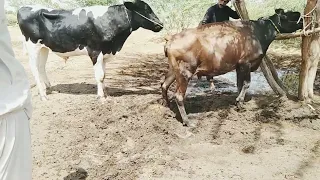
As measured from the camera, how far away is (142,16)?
7867 millimetres

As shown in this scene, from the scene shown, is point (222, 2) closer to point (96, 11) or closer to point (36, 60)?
point (96, 11)

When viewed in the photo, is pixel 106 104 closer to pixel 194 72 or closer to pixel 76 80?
pixel 194 72

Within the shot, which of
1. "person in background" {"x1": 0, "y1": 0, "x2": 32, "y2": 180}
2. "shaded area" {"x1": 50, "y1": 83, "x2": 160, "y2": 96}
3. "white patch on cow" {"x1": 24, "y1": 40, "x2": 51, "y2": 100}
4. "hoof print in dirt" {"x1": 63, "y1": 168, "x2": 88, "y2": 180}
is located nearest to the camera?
"person in background" {"x1": 0, "y1": 0, "x2": 32, "y2": 180}

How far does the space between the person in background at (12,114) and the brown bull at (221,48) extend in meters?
4.15

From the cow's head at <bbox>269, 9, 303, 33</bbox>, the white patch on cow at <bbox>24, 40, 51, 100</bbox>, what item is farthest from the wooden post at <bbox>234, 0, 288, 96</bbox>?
the white patch on cow at <bbox>24, 40, 51, 100</bbox>

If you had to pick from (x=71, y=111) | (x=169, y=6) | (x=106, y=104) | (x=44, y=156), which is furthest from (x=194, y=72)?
(x=169, y=6)

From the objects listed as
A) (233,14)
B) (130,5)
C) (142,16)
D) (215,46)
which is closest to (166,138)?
(215,46)

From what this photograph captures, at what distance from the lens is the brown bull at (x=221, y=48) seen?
6.81 metres

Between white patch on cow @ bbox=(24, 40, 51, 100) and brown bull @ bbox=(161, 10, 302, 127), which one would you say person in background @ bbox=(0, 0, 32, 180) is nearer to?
brown bull @ bbox=(161, 10, 302, 127)

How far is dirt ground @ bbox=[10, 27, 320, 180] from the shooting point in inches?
205

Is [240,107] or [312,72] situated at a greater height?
[312,72]

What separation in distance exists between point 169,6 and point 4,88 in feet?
31.6

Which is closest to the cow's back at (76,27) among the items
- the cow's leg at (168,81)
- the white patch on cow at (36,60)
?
the white patch on cow at (36,60)

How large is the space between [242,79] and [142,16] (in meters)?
2.11
